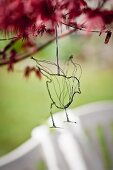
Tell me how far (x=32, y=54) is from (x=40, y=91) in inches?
8.8

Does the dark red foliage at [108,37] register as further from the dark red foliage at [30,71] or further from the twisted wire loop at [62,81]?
the dark red foliage at [30,71]

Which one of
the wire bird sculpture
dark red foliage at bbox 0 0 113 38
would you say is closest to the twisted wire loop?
the wire bird sculpture

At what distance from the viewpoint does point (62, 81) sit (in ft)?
5.72

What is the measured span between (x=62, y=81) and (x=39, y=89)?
0.14 meters

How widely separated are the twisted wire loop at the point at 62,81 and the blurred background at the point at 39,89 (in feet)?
0.09

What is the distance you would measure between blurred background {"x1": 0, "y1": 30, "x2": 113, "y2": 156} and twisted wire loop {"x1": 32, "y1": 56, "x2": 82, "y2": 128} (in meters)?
0.03

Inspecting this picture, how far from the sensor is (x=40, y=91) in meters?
1.75

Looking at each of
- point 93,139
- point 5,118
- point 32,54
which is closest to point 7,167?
point 5,118

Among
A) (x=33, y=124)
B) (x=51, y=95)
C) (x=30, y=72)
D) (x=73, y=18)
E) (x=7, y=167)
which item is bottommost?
(x=7, y=167)

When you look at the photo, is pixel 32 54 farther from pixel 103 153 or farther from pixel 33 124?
pixel 103 153

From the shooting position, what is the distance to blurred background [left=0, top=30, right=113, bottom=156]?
68.0 inches

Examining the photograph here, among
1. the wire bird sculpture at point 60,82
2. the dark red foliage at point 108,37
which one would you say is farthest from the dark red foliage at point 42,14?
the wire bird sculpture at point 60,82

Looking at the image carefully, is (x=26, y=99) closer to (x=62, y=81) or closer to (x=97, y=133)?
(x=62, y=81)

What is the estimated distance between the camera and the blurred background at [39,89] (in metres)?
1.73
